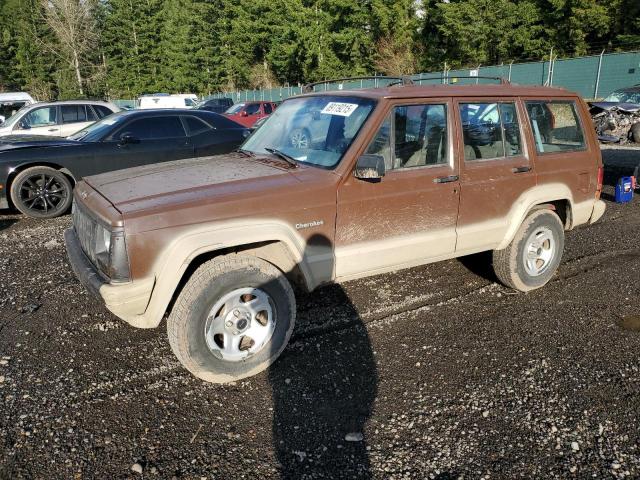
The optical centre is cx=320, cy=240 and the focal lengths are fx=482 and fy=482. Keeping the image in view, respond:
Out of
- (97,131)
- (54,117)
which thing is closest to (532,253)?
(97,131)

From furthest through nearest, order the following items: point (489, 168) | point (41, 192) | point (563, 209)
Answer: point (41, 192) → point (563, 209) → point (489, 168)

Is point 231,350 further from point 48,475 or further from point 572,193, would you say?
point 572,193

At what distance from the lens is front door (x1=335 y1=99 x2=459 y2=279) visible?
3512 mm

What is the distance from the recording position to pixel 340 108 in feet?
12.5

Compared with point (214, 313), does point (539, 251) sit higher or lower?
lower

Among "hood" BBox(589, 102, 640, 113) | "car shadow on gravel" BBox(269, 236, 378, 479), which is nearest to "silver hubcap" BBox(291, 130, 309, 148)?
"car shadow on gravel" BBox(269, 236, 378, 479)

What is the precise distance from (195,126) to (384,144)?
19.0 feet

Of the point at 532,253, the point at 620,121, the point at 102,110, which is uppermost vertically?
the point at 102,110

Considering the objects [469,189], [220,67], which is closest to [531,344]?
[469,189]

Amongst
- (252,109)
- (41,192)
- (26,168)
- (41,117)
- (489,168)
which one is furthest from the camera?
(252,109)

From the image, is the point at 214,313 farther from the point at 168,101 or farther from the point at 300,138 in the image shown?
the point at 168,101

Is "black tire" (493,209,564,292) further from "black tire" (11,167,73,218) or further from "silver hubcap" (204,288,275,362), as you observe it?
Answer: "black tire" (11,167,73,218)

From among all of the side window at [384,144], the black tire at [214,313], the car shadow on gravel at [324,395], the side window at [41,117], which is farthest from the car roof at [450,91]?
the side window at [41,117]

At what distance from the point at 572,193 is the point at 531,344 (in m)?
1.74
